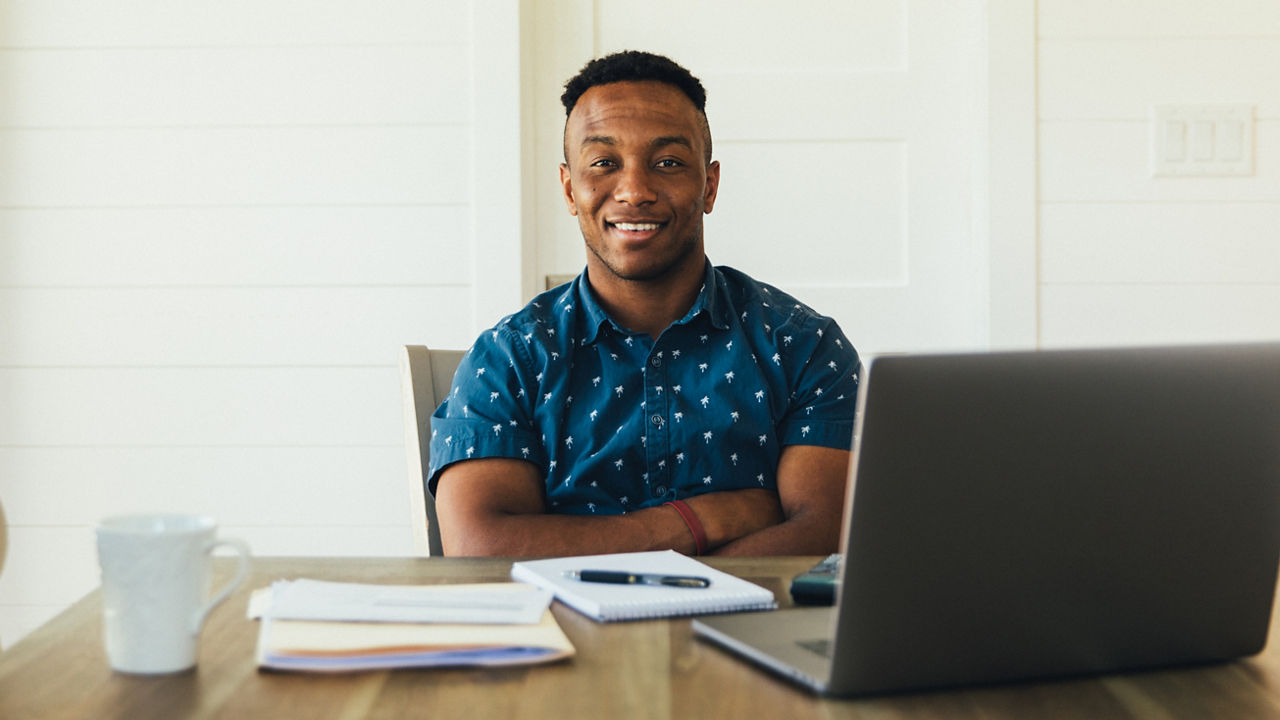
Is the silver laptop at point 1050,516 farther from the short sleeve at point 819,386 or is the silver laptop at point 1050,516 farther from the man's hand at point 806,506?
the short sleeve at point 819,386

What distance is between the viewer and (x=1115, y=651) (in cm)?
71

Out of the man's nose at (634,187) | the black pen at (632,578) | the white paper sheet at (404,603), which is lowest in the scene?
the black pen at (632,578)

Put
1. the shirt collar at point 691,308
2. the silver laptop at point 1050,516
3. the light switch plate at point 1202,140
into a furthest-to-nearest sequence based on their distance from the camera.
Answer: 1. the light switch plate at point 1202,140
2. the shirt collar at point 691,308
3. the silver laptop at point 1050,516

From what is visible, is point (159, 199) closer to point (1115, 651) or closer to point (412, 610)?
point (412, 610)

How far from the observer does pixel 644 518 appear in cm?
136

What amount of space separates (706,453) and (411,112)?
1148 millimetres

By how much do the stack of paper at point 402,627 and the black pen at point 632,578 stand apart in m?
0.05

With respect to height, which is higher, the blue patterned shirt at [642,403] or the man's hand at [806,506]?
the blue patterned shirt at [642,403]

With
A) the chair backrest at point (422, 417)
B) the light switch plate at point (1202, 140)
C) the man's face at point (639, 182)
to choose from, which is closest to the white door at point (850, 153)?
the light switch plate at point (1202, 140)

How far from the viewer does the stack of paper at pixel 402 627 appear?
0.73 meters

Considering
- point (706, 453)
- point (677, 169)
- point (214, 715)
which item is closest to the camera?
point (214, 715)

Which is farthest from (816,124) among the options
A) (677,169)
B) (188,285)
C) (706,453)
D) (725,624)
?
(725,624)

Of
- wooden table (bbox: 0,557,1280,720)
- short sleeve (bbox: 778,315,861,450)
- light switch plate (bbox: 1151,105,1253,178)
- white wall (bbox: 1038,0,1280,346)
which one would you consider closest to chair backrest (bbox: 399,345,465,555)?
short sleeve (bbox: 778,315,861,450)

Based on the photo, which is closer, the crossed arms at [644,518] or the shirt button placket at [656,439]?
the crossed arms at [644,518]
